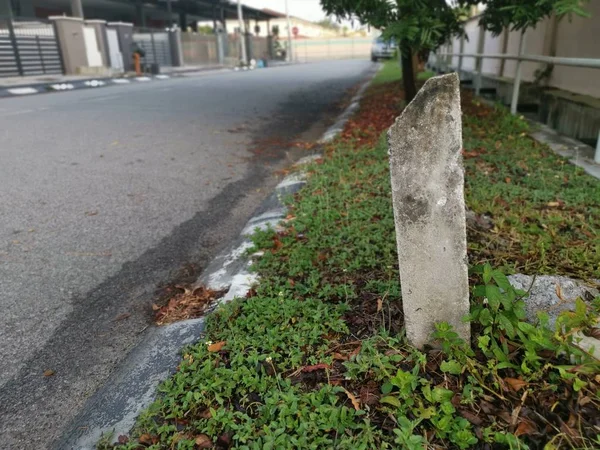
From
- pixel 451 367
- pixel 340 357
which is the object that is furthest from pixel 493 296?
pixel 340 357

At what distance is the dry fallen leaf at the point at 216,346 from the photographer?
2.04m

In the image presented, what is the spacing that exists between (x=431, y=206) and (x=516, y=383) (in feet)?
2.26

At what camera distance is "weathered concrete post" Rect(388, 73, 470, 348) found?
1600mm

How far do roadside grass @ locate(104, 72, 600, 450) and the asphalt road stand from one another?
0.58 metres

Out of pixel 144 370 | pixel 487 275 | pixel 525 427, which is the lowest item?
pixel 144 370

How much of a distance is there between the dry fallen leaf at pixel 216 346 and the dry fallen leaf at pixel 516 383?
3.73ft

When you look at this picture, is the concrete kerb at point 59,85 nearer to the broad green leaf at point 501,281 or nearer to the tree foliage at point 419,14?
the tree foliage at point 419,14

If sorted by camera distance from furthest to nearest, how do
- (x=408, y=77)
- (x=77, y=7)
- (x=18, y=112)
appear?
(x=77, y=7) < (x=18, y=112) < (x=408, y=77)

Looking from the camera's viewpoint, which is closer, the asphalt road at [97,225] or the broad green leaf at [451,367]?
the broad green leaf at [451,367]

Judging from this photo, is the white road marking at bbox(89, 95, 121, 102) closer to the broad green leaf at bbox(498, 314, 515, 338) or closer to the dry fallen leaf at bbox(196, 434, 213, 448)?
the dry fallen leaf at bbox(196, 434, 213, 448)

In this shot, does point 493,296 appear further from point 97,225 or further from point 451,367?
point 97,225

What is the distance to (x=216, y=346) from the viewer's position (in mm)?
2055

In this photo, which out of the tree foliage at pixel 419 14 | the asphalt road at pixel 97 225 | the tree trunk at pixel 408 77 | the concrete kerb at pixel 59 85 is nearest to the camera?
the asphalt road at pixel 97 225

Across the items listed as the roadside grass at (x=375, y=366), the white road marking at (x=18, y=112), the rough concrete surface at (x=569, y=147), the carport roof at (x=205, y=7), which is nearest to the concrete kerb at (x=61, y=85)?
the white road marking at (x=18, y=112)
